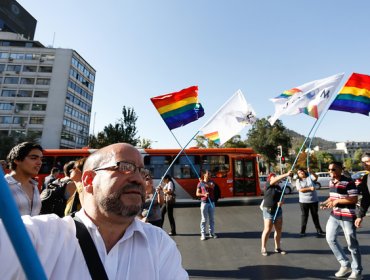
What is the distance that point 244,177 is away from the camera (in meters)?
14.1

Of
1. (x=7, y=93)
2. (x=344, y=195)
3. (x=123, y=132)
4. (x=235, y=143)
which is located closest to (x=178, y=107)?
(x=344, y=195)

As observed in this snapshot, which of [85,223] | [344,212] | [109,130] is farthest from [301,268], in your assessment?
[109,130]

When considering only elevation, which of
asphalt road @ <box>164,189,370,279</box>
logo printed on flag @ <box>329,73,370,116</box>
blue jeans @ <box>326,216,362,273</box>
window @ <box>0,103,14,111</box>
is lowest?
asphalt road @ <box>164,189,370,279</box>

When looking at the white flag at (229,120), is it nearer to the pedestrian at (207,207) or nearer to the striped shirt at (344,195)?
the pedestrian at (207,207)

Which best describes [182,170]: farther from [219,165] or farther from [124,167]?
[124,167]

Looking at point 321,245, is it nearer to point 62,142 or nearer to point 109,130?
point 109,130

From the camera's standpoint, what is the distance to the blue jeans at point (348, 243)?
4127 millimetres

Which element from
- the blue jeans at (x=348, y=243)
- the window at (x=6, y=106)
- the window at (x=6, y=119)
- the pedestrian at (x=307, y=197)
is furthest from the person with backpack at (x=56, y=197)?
the window at (x=6, y=106)

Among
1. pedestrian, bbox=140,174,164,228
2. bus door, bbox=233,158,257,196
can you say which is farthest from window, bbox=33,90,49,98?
pedestrian, bbox=140,174,164,228

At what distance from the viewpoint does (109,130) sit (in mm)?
32406

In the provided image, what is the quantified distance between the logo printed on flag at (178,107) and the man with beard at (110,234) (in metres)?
5.42

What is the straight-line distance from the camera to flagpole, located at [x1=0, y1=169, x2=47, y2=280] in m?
0.57

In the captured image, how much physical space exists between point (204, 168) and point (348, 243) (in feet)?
31.9

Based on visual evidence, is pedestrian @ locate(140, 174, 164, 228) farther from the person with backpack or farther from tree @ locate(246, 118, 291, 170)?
tree @ locate(246, 118, 291, 170)
